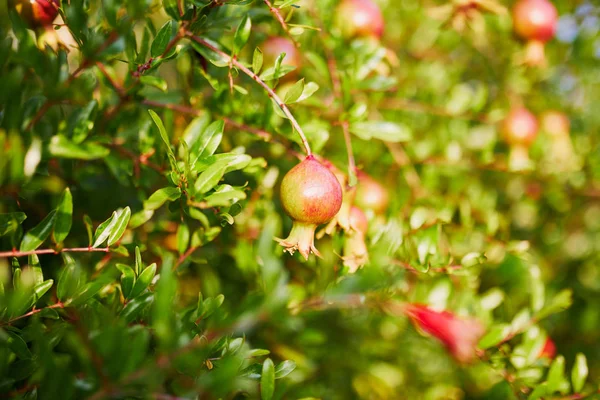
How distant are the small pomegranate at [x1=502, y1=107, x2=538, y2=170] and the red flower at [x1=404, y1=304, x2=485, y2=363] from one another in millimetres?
468

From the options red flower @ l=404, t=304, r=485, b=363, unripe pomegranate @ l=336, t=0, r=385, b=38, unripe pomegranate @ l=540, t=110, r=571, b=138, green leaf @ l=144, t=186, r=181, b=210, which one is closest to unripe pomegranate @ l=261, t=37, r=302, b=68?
unripe pomegranate @ l=336, t=0, r=385, b=38

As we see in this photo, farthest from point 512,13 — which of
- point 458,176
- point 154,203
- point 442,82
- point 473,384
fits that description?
point 154,203

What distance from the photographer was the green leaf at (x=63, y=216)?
1.84 feet

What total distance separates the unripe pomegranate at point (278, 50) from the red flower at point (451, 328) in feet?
1.51

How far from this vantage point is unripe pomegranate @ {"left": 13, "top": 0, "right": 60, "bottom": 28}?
25.7 inches

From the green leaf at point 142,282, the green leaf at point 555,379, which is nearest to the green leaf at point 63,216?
the green leaf at point 142,282

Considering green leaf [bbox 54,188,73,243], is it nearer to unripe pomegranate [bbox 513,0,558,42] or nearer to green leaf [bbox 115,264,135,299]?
green leaf [bbox 115,264,135,299]

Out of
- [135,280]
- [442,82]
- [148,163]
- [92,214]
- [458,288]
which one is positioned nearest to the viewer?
[135,280]

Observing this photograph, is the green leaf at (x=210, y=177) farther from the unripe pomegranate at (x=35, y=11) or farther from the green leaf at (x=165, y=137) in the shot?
the unripe pomegranate at (x=35, y=11)

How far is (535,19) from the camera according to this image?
1.06 m

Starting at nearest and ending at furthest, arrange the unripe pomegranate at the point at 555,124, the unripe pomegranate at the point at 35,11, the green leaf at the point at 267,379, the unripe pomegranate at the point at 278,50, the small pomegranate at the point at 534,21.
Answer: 1. the green leaf at the point at 267,379
2. the unripe pomegranate at the point at 35,11
3. the unripe pomegranate at the point at 278,50
4. the small pomegranate at the point at 534,21
5. the unripe pomegranate at the point at 555,124

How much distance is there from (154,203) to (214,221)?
0.36ft

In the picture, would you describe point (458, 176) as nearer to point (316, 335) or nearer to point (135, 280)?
point (316, 335)

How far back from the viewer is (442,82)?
117cm
